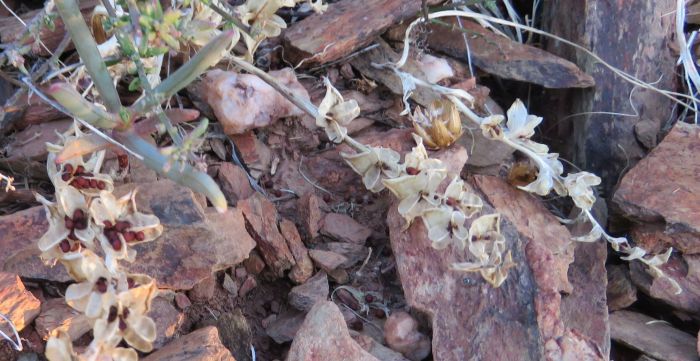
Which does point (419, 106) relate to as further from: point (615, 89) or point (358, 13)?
point (615, 89)

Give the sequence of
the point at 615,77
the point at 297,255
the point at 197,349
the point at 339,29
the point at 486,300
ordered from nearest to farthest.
→ the point at 197,349 < the point at 486,300 < the point at 297,255 < the point at 339,29 < the point at 615,77

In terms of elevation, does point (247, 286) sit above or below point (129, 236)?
below

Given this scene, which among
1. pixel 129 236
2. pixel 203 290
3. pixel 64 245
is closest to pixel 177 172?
pixel 129 236

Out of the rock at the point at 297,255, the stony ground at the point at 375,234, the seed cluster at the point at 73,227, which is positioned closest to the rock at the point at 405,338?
the stony ground at the point at 375,234

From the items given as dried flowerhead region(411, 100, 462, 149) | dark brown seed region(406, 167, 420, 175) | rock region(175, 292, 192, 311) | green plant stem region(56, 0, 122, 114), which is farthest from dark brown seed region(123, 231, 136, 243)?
dried flowerhead region(411, 100, 462, 149)

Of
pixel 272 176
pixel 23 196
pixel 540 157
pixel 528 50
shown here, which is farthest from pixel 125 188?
pixel 528 50

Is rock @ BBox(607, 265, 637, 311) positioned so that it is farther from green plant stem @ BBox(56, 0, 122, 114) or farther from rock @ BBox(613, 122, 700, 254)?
green plant stem @ BBox(56, 0, 122, 114)

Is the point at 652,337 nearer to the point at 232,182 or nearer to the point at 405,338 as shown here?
the point at 405,338
